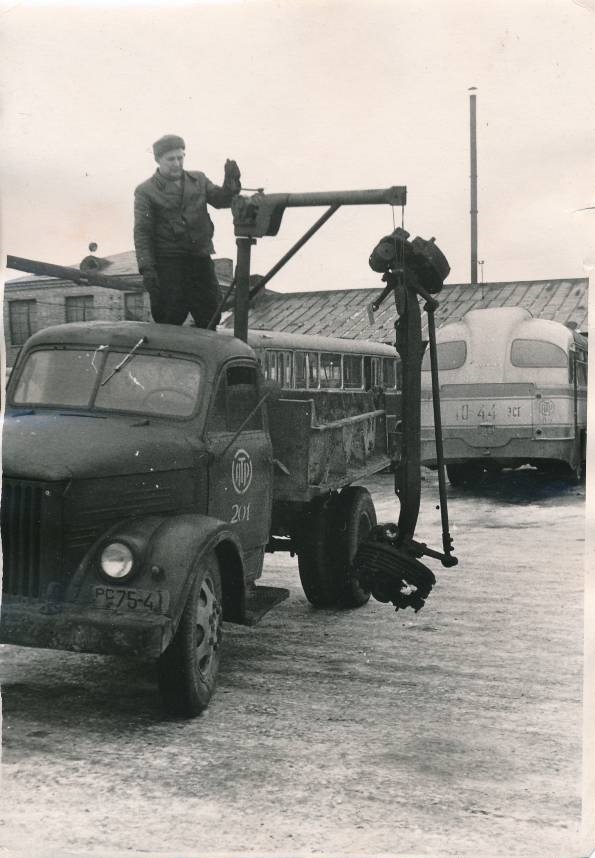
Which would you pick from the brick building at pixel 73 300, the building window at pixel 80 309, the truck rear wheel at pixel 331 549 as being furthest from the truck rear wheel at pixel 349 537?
the building window at pixel 80 309

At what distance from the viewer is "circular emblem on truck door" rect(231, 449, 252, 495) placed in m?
5.21

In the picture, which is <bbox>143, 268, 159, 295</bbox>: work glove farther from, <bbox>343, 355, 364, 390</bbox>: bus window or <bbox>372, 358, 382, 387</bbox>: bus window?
<bbox>372, 358, 382, 387</bbox>: bus window

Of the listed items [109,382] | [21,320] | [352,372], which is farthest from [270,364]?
[21,320]

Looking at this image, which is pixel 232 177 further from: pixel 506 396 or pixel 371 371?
pixel 371 371

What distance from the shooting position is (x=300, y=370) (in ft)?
46.7

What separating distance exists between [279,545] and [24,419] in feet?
8.28

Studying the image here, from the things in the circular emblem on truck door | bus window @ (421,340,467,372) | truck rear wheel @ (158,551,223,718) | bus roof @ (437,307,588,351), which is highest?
bus roof @ (437,307,588,351)

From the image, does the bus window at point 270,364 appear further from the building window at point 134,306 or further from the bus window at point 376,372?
the building window at point 134,306

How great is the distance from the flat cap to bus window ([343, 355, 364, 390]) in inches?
423

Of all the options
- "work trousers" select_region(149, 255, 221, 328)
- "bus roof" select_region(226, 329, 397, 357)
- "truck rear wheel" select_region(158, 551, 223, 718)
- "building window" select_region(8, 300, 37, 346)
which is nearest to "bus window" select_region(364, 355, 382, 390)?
"bus roof" select_region(226, 329, 397, 357)

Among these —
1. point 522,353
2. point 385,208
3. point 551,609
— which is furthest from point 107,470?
point 522,353

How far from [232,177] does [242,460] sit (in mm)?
1558

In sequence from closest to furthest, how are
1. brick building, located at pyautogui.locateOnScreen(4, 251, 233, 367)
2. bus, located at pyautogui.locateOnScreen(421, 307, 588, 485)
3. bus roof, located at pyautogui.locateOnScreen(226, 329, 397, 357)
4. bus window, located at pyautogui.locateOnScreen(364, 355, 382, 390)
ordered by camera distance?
1. brick building, located at pyautogui.locateOnScreen(4, 251, 233, 367)
2. bus, located at pyautogui.locateOnScreen(421, 307, 588, 485)
3. bus roof, located at pyautogui.locateOnScreen(226, 329, 397, 357)
4. bus window, located at pyautogui.locateOnScreen(364, 355, 382, 390)

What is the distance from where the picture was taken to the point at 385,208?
204 inches
